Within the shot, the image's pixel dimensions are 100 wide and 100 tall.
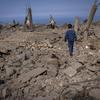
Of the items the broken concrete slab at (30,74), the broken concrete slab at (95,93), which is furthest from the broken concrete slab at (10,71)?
the broken concrete slab at (95,93)

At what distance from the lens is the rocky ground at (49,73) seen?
893 cm

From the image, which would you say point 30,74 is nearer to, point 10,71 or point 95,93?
point 10,71

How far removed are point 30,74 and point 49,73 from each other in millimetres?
825

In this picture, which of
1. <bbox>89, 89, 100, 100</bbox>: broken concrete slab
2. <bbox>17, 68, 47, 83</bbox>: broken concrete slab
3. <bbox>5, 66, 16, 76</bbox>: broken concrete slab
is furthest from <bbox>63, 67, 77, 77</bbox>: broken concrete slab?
<bbox>5, 66, 16, 76</bbox>: broken concrete slab

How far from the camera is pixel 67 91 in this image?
349 inches

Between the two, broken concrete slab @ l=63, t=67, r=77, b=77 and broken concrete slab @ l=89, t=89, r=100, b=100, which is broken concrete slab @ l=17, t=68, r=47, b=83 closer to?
broken concrete slab @ l=63, t=67, r=77, b=77

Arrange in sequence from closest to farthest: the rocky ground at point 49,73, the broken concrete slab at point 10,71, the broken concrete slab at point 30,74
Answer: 1. the rocky ground at point 49,73
2. the broken concrete slab at point 30,74
3. the broken concrete slab at point 10,71

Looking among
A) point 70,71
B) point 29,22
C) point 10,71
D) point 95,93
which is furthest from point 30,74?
point 29,22

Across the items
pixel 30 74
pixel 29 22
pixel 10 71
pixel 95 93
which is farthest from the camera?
pixel 29 22

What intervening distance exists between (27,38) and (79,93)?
9.70 m

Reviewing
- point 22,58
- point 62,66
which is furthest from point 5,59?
point 62,66

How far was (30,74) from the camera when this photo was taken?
10383 mm

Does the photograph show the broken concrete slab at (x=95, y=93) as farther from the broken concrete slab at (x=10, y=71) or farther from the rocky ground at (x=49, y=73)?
the broken concrete slab at (x=10, y=71)

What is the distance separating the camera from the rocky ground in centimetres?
893
